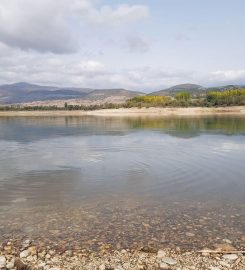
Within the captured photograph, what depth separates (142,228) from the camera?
11.6 m

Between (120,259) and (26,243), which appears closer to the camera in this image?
(120,259)

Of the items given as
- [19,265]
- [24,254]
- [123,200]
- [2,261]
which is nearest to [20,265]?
[19,265]

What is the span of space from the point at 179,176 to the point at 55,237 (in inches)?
415

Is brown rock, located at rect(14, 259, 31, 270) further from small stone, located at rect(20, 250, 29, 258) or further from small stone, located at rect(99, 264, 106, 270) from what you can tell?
small stone, located at rect(99, 264, 106, 270)

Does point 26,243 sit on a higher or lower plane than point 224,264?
higher

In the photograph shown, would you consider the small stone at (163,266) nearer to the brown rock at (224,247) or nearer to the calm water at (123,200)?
the calm water at (123,200)

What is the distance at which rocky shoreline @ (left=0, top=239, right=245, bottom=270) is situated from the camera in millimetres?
8812

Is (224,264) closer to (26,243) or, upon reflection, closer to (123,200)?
(26,243)

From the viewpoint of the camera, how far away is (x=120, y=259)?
30.5ft

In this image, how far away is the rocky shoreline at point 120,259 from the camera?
8812 mm

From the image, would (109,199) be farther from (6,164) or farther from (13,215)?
(6,164)

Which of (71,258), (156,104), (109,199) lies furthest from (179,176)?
(156,104)

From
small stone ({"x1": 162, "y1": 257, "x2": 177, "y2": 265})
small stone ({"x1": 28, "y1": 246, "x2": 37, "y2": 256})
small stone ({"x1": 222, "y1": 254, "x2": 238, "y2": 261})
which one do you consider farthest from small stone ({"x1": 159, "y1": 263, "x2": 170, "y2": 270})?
small stone ({"x1": 28, "y1": 246, "x2": 37, "y2": 256})

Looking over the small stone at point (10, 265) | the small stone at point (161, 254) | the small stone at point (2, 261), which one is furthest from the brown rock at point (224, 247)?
the small stone at point (2, 261)
